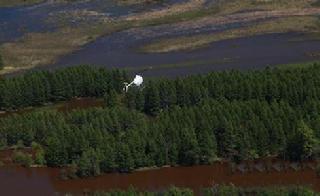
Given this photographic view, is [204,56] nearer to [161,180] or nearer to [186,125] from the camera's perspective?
[186,125]

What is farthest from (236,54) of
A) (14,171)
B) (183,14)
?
(14,171)

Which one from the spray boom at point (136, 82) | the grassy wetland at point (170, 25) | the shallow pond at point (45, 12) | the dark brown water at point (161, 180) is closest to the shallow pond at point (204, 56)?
the grassy wetland at point (170, 25)

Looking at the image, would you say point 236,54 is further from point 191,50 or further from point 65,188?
point 65,188

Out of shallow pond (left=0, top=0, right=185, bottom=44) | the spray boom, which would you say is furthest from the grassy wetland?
the spray boom

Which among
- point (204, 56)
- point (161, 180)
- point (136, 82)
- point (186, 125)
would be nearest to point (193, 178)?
point (161, 180)

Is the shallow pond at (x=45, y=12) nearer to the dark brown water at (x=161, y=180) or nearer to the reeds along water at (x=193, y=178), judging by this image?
the dark brown water at (x=161, y=180)
